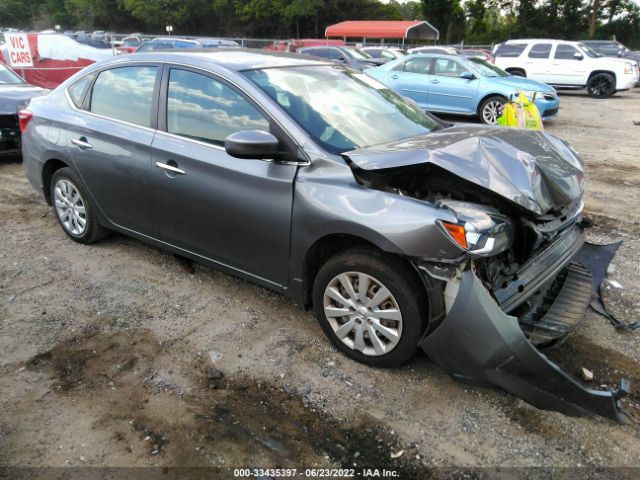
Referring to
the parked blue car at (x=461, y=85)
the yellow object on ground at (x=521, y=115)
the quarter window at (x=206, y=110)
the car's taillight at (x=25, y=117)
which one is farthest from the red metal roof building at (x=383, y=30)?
the quarter window at (x=206, y=110)

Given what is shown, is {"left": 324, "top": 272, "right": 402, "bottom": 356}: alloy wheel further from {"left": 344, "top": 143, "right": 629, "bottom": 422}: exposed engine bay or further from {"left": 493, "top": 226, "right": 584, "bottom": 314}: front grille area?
{"left": 493, "top": 226, "right": 584, "bottom": 314}: front grille area

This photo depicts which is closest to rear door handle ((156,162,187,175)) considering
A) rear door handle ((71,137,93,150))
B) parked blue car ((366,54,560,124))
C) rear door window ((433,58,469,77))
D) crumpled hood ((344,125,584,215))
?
rear door handle ((71,137,93,150))

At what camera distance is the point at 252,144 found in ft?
9.51

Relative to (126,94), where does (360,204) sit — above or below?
below

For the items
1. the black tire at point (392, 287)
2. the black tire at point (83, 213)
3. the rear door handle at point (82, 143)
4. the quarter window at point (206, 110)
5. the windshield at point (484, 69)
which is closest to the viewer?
the black tire at point (392, 287)

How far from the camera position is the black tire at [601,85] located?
16953 mm

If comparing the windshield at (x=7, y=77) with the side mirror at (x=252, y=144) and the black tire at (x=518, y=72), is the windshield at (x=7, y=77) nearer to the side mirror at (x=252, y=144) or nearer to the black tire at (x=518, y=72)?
the side mirror at (x=252, y=144)

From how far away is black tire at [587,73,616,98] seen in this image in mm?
16953

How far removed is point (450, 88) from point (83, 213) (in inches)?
376

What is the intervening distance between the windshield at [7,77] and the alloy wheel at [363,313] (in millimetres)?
7800

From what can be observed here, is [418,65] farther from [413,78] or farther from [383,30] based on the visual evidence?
[383,30]

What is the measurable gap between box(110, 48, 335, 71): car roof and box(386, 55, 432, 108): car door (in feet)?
28.7

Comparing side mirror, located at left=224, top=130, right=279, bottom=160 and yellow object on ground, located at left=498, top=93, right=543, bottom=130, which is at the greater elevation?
side mirror, located at left=224, top=130, right=279, bottom=160

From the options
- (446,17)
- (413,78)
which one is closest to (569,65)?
(413,78)
